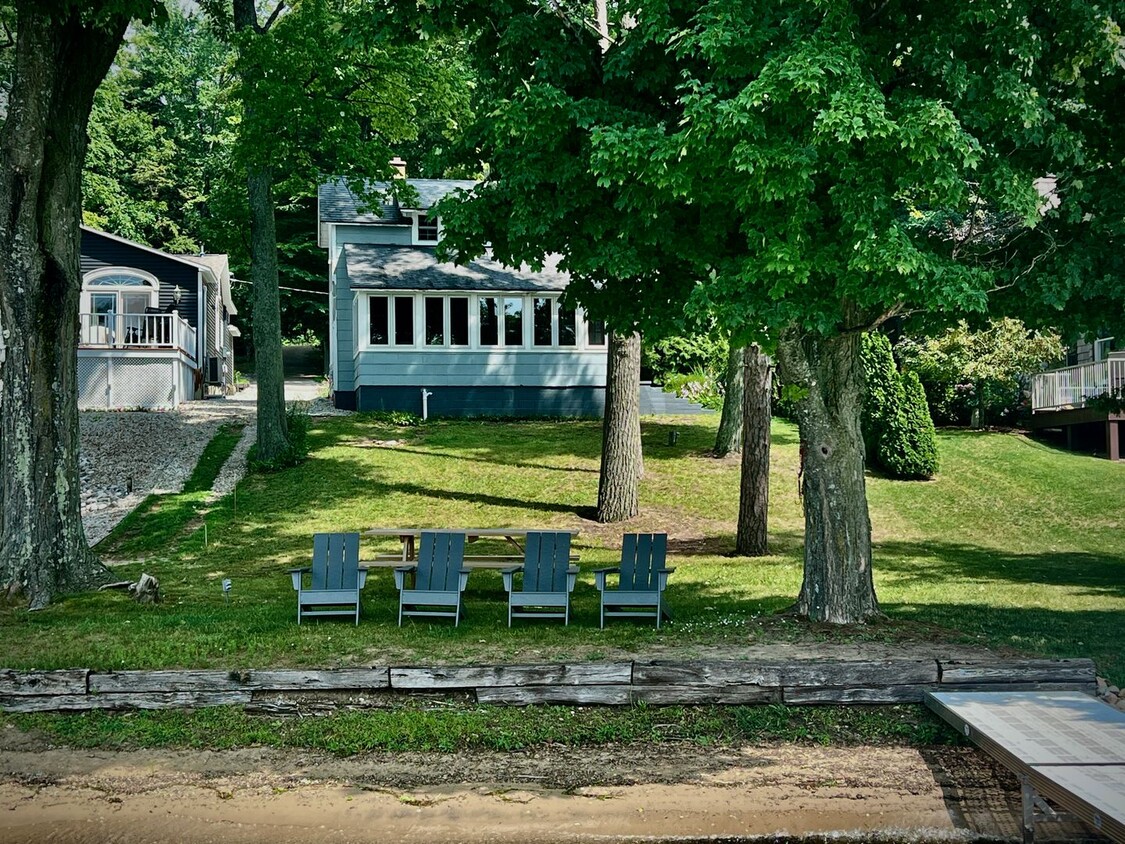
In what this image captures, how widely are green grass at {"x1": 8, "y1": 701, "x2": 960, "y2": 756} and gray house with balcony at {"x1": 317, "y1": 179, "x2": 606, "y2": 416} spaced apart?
816 inches

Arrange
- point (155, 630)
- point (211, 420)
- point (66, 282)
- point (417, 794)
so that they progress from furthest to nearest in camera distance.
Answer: point (211, 420) < point (66, 282) < point (155, 630) < point (417, 794)

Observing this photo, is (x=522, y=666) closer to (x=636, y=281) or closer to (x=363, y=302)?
(x=636, y=281)

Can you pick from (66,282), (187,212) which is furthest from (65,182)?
(187,212)

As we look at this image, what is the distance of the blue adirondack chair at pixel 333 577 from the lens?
11305 mm

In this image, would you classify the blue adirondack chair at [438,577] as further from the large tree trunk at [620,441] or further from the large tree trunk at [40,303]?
the large tree trunk at [620,441]

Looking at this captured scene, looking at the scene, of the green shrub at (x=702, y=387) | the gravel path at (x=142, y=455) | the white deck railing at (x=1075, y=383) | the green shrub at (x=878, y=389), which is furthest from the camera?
the white deck railing at (x=1075, y=383)

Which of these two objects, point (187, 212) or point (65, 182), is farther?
point (187, 212)

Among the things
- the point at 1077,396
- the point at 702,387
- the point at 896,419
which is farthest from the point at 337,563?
the point at 1077,396

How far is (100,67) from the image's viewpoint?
12977mm

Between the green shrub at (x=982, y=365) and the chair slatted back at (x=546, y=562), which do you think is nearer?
the chair slatted back at (x=546, y=562)

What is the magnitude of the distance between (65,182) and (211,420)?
1604 centimetres

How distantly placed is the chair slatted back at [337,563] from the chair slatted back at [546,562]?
5.95 ft

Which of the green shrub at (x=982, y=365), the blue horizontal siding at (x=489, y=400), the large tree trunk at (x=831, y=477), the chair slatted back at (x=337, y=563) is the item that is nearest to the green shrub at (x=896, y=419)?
the green shrub at (x=982, y=365)

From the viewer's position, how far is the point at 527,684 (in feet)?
28.7
